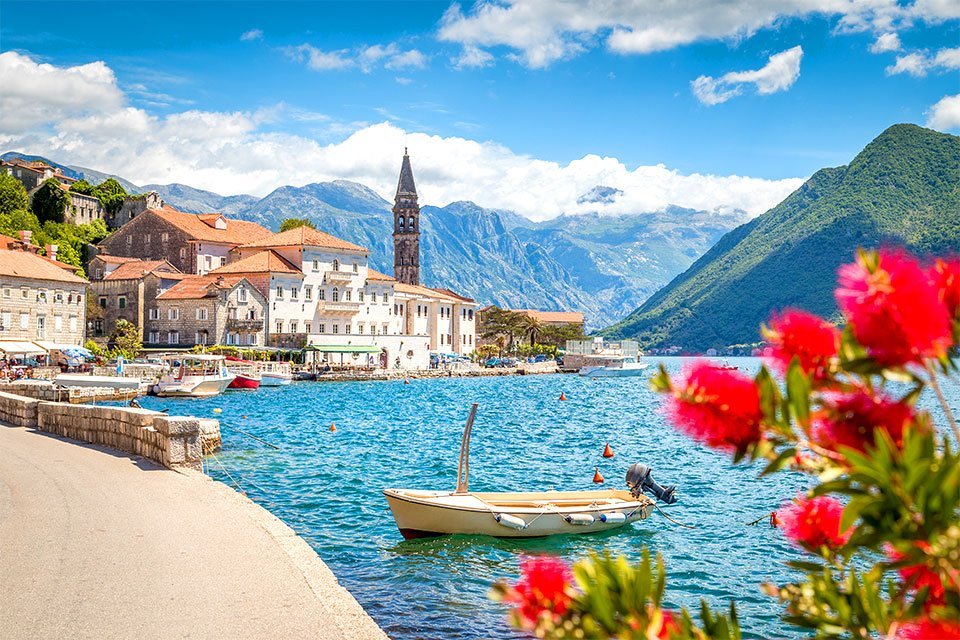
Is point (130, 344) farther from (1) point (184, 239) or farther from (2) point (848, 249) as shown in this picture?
(2) point (848, 249)

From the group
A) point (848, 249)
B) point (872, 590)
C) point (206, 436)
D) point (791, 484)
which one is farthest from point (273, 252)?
point (848, 249)

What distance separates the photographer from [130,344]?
76.4 metres

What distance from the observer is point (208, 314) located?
78688 millimetres

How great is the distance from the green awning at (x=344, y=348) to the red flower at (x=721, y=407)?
84735mm

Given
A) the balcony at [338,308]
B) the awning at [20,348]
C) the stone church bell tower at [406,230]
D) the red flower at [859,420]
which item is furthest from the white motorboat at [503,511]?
the stone church bell tower at [406,230]

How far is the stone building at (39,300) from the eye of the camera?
64500 millimetres

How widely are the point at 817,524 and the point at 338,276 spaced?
3514 inches

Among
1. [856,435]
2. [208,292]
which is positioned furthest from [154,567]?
[208,292]

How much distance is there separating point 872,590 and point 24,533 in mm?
10702

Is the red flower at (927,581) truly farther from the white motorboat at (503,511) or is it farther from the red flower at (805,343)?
the white motorboat at (503,511)

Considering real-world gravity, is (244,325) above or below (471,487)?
above

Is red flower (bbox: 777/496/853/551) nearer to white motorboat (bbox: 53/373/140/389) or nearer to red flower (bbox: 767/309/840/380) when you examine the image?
red flower (bbox: 767/309/840/380)

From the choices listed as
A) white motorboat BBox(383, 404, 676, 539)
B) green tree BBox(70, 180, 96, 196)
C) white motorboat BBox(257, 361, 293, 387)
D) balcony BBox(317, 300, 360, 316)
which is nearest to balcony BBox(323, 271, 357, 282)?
balcony BBox(317, 300, 360, 316)

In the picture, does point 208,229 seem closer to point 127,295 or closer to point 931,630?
point 127,295
